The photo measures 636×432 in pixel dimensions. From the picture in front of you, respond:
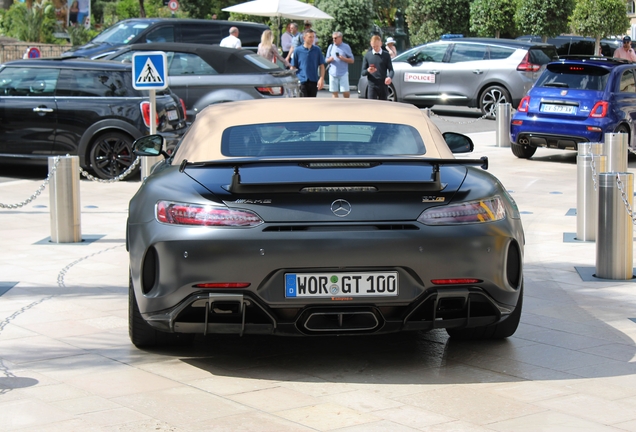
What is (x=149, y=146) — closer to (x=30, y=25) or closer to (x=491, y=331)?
(x=491, y=331)

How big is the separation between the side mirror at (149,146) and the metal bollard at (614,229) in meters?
3.31

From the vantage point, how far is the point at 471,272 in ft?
17.2

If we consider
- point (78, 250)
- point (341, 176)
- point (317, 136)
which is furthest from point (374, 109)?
point (78, 250)

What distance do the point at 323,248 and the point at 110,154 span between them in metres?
10.1

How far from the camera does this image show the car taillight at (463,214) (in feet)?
17.1

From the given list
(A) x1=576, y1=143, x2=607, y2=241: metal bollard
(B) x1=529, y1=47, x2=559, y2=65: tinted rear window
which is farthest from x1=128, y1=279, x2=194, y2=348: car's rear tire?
(B) x1=529, y1=47, x2=559, y2=65: tinted rear window

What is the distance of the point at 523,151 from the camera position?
17.2 metres

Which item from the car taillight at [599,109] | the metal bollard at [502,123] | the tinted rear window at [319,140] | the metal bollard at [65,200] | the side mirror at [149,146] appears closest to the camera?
the tinted rear window at [319,140]

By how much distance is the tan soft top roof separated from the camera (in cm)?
615

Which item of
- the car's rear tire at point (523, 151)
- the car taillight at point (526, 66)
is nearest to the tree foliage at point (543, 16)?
the car taillight at point (526, 66)

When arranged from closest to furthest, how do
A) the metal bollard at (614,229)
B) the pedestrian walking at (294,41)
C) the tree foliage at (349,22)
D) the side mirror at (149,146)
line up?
the side mirror at (149,146)
the metal bollard at (614,229)
the pedestrian walking at (294,41)
the tree foliage at (349,22)

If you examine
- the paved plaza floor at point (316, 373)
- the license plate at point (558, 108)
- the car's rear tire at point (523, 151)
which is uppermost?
the license plate at point (558, 108)

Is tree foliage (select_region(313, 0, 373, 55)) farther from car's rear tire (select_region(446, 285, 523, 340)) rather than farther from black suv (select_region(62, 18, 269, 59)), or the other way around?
car's rear tire (select_region(446, 285, 523, 340))

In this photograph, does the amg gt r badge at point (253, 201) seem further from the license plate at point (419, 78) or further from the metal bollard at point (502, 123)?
the license plate at point (419, 78)
